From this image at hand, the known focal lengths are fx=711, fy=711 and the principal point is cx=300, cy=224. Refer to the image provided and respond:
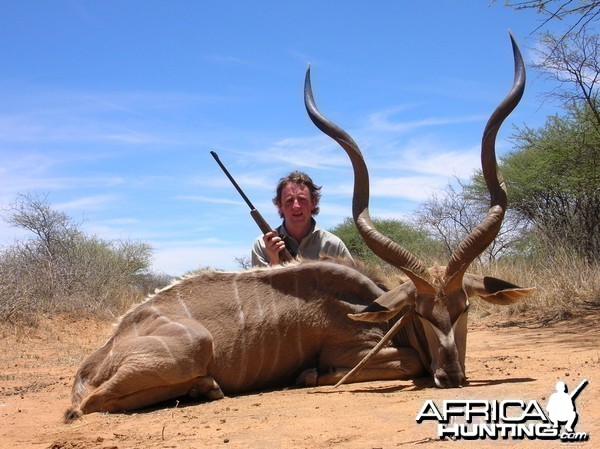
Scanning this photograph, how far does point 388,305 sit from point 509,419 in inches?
73.1

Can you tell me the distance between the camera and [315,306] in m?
5.19

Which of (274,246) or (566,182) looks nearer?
(274,246)

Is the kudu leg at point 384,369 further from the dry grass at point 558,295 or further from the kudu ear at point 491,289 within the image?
the dry grass at point 558,295

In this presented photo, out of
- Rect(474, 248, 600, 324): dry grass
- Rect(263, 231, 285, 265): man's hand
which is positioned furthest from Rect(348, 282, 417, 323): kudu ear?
Rect(474, 248, 600, 324): dry grass

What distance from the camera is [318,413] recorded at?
12.3 feet

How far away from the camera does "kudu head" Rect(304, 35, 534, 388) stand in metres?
4.47

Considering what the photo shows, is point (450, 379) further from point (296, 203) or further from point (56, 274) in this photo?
point (56, 274)

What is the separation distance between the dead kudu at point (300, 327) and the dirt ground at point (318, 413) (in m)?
0.20

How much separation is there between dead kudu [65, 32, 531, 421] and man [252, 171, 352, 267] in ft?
3.23

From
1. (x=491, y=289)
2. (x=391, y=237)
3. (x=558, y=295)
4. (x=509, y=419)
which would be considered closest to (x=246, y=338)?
(x=491, y=289)

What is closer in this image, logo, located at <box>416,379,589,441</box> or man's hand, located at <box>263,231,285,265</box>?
logo, located at <box>416,379,589,441</box>

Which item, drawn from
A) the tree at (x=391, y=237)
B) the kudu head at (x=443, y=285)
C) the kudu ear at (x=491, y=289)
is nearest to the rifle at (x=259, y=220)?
the kudu head at (x=443, y=285)

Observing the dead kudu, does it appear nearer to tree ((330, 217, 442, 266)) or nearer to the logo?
the logo

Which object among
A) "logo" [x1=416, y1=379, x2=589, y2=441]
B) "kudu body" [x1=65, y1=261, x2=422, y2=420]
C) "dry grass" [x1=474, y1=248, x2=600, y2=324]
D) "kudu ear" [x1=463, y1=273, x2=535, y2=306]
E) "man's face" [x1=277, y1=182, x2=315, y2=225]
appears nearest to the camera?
"logo" [x1=416, y1=379, x2=589, y2=441]
